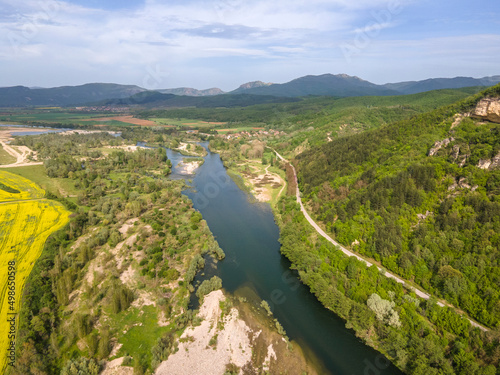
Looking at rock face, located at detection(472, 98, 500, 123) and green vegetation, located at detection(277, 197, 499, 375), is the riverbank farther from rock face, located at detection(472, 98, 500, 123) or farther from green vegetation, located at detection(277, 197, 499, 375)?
rock face, located at detection(472, 98, 500, 123)

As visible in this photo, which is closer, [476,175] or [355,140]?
[476,175]

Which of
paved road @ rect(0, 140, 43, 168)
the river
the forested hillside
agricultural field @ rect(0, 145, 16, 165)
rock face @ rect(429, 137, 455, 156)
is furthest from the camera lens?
agricultural field @ rect(0, 145, 16, 165)

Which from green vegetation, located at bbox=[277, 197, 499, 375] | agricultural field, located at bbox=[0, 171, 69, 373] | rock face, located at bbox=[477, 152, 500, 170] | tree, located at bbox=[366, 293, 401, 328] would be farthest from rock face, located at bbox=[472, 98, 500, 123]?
agricultural field, located at bbox=[0, 171, 69, 373]

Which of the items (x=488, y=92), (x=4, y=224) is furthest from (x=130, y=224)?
(x=488, y=92)

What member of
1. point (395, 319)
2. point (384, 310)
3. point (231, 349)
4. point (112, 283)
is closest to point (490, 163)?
point (384, 310)

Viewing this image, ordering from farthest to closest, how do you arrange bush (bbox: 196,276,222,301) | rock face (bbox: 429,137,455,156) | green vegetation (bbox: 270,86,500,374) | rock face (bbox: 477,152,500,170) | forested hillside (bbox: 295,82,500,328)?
1. rock face (bbox: 429,137,455,156)
2. rock face (bbox: 477,152,500,170)
3. bush (bbox: 196,276,222,301)
4. forested hillside (bbox: 295,82,500,328)
5. green vegetation (bbox: 270,86,500,374)

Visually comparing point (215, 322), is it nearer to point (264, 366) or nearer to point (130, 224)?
point (264, 366)

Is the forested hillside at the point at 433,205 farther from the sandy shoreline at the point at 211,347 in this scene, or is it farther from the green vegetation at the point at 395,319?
the sandy shoreline at the point at 211,347

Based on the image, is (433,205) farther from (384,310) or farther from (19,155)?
(19,155)
